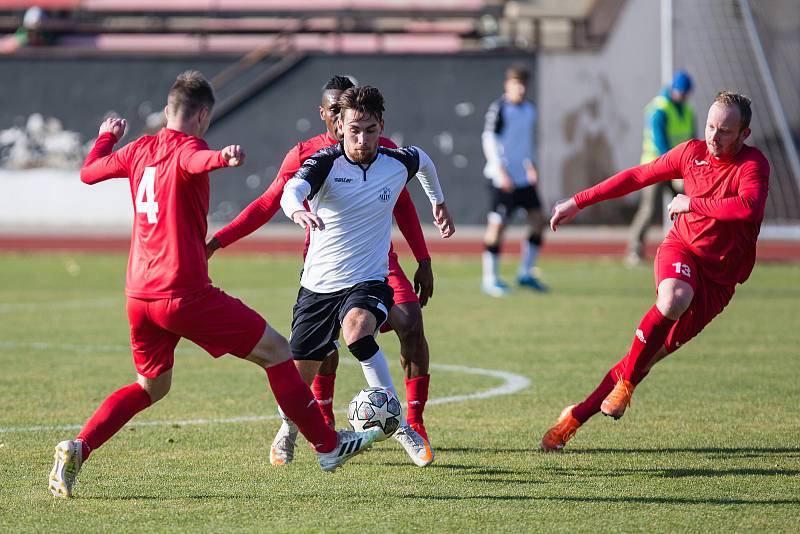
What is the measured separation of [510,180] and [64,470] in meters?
10.1

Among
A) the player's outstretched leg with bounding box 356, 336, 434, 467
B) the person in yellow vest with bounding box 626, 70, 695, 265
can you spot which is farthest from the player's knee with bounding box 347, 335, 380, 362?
the person in yellow vest with bounding box 626, 70, 695, 265

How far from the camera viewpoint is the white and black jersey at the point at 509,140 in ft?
49.9

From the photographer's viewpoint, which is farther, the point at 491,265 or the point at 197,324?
the point at 491,265

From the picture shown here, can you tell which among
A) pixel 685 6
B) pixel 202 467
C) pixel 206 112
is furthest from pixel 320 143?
pixel 685 6

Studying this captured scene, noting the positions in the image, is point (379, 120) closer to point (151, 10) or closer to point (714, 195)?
point (714, 195)

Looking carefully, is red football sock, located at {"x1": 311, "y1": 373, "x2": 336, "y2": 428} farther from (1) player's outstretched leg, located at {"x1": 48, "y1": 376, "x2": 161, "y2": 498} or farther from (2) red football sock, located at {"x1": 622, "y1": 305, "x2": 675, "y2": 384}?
(2) red football sock, located at {"x1": 622, "y1": 305, "x2": 675, "y2": 384}

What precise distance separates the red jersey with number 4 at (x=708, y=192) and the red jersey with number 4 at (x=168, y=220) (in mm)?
2156

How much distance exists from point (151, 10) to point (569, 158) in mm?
10658

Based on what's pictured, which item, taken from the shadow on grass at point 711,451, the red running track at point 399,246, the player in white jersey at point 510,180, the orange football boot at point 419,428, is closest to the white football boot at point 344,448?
the orange football boot at point 419,428

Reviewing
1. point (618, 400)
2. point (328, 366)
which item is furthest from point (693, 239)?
point (328, 366)

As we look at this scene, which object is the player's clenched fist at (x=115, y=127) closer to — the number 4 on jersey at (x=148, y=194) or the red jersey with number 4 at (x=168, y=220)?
the red jersey with number 4 at (x=168, y=220)

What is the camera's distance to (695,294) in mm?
6871

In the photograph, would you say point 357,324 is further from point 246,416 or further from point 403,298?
point 246,416

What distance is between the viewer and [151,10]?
2977 centimetres
